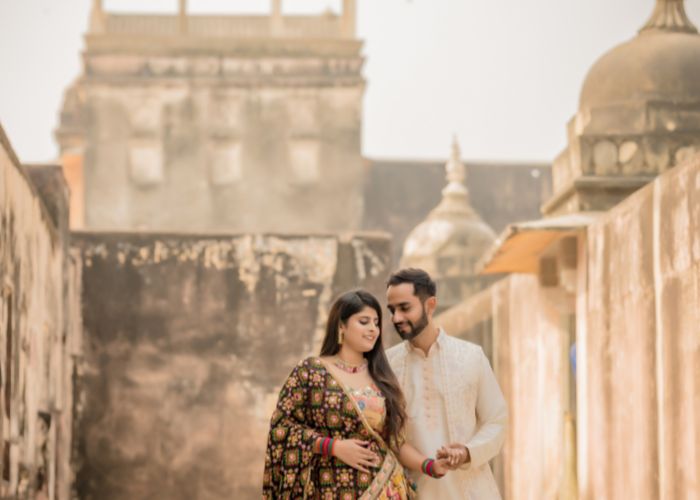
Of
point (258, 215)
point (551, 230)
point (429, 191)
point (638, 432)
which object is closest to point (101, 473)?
point (551, 230)

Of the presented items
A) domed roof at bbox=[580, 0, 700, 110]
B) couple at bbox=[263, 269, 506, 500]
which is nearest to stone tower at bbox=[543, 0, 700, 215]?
domed roof at bbox=[580, 0, 700, 110]

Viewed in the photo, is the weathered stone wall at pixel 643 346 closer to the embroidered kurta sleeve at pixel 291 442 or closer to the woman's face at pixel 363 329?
the woman's face at pixel 363 329

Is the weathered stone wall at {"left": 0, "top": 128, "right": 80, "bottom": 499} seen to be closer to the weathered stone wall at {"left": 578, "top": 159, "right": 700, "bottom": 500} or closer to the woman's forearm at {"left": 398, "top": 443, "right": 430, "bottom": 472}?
the weathered stone wall at {"left": 578, "top": 159, "right": 700, "bottom": 500}

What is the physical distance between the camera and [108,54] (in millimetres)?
26922

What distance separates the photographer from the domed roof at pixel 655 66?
→ 12328mm

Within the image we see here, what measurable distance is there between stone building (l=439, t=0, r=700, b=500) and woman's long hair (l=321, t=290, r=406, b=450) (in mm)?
1973

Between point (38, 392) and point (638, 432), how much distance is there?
4.09m

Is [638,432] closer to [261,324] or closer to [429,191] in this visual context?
[261,324]

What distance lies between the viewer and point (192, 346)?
1262 cm

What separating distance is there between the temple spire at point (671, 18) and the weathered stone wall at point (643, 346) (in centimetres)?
374

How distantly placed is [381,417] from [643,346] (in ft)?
9.91

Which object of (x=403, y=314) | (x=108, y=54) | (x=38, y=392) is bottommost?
(x=38, y=392)

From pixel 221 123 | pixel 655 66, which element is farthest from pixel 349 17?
pixel 655 66

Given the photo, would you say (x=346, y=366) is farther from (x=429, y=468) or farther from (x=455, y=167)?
(x=455, y=167)
